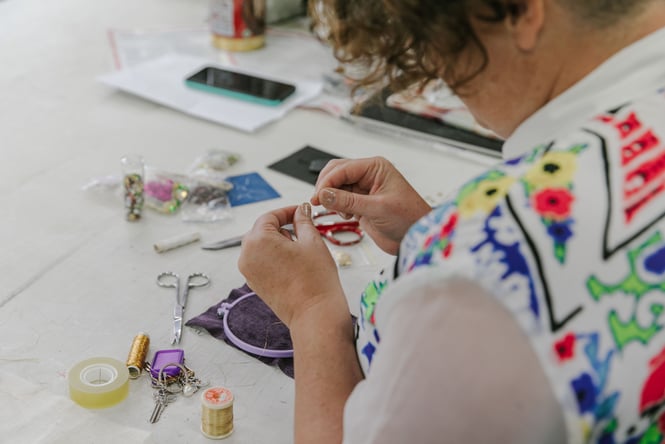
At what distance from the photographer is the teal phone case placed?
144cm

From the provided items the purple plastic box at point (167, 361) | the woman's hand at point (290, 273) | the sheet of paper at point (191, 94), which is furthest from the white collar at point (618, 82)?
the sheet of paper at point (191, 94)

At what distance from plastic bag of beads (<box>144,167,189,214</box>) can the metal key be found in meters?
0.38

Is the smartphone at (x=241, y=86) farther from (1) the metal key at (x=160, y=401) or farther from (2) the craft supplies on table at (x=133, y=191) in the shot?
(1) the metal key at (x=160, y=401)

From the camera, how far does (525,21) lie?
541 mm

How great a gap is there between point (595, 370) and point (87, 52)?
4.73 feet

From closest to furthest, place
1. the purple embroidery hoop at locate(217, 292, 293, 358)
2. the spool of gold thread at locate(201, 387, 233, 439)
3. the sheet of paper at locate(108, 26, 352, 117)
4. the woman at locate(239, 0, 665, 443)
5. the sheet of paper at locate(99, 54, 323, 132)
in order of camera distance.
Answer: the woman at locate(239, 0, 665, 443)
the spool of gold thread at locate(201, 387, 233, 439)
the purple embroidery hoop at locate(217, 292, 293, 358)
the sheet of paper at locate(99, 54, 323, 132)
the sheet of paper at locate(108, 26, 352, 117)

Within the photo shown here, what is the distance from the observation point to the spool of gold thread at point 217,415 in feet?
2.39

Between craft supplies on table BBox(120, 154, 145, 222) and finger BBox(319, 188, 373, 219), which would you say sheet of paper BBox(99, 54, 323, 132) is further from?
finger BBox(319, 188, 373, 219)

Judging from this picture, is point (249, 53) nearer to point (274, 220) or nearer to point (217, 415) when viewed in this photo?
point (274, 220)

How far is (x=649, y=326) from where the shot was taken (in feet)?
1.61

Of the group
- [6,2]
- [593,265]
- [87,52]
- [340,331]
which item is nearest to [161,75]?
[87,52]

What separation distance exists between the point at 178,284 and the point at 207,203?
0.67 feet

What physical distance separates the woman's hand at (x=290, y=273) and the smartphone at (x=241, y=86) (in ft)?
2.13

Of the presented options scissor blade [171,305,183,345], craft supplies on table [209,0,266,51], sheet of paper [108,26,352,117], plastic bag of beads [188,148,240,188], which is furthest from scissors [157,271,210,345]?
craft supplies on table [209,0,266,51]
